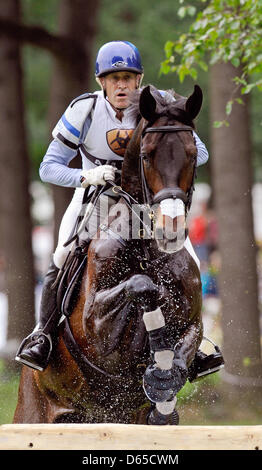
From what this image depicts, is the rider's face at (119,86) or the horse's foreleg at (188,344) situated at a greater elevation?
the rider's face at (119,86)

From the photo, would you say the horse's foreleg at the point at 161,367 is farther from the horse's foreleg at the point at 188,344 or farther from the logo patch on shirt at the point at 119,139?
the logo patch on shirt at the point at 119,139

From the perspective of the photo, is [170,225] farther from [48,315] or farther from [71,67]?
[71,67]

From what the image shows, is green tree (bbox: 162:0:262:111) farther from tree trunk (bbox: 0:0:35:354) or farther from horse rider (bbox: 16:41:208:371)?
tree trunk (bbox: 0:0:35:354)

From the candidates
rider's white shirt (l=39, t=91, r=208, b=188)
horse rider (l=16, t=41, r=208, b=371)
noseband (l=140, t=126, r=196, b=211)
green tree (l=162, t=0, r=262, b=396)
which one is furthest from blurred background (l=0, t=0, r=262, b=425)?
noseband (l=140, t=126, r=196, b=211)

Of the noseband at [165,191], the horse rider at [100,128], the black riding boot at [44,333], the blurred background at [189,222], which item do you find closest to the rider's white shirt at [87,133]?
the horse rider at [100,128]

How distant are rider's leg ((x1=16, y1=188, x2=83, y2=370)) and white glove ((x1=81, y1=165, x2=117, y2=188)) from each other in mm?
678

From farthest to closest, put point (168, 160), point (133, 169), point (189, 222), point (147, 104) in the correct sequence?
point (189, 222) → point (133, 169) → point (147, 104) → point (168, 160)

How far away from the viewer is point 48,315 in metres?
5.40

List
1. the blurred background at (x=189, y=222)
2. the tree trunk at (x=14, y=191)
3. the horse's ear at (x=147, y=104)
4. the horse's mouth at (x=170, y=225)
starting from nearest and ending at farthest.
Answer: the horse's mouth at (x=170, y=225), the horse's ear at (x=147, y=104), the blurred background at (x=189, y=222), the tree trunk at (x=14, y=191)

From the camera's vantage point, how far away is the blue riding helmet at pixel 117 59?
5.02 meters

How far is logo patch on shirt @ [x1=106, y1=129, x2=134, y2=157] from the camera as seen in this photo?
4879mm

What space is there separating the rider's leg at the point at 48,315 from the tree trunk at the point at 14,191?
5086mm

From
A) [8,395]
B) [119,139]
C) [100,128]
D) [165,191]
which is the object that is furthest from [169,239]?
[8,395]

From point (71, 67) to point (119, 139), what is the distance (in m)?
5.92
